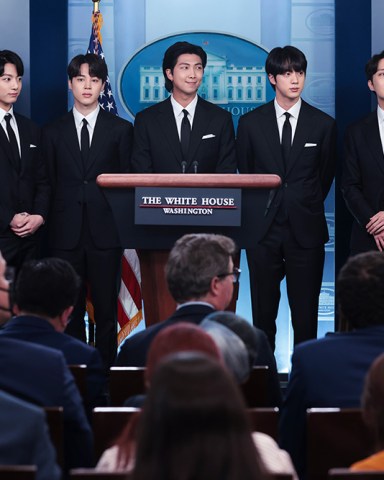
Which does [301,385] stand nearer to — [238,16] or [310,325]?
[310,325]

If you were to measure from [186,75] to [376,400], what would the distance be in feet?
13.3

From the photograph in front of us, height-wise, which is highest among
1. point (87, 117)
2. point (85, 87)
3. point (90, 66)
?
point (90, 66)

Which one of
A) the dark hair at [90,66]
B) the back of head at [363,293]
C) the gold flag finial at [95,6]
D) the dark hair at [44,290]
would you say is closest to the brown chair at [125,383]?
the dark hair at [44,290]

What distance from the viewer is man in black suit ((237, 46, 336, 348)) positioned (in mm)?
5703

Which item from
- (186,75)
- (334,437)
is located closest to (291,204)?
(186,75)

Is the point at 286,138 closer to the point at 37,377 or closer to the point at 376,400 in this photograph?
the point at 37,377

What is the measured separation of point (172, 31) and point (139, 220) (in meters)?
2.80

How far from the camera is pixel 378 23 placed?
6.29 meters

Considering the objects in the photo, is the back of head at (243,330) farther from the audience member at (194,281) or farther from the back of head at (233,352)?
the audience member at (194,281)

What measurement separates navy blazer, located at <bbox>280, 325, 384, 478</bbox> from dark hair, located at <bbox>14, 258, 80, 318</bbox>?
0.86 meters

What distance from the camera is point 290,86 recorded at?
581cm

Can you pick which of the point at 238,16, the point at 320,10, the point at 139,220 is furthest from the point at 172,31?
the point at 139,220

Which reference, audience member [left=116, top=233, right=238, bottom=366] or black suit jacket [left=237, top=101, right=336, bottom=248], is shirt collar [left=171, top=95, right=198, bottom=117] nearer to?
black suit jacket [left=237, top=101, right=336, bottom=248]

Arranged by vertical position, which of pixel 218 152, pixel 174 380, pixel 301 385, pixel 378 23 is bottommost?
pixel 301 385
